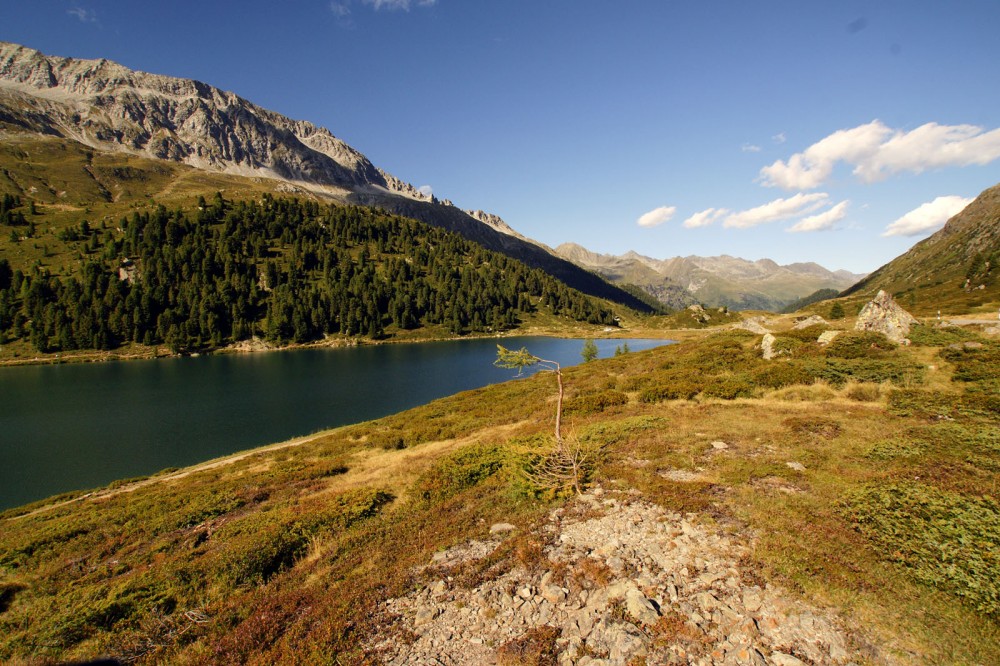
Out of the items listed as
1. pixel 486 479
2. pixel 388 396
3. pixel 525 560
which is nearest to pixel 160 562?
pixel 486 479

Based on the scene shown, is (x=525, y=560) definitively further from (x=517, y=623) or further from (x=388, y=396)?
(x=388, y=396)

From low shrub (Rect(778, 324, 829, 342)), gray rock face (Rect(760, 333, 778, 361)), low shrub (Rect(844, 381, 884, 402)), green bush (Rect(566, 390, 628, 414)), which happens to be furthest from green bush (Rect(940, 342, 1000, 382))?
green bush (Rect(566, 390, 628, 414))

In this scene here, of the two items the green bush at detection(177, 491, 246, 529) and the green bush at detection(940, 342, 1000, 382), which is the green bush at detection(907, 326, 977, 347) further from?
the green bush at detection(177, 491, 246, 529)

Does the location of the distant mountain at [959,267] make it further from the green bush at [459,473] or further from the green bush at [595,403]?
the green bush at [459,473]

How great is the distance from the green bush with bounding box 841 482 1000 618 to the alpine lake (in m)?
51.2

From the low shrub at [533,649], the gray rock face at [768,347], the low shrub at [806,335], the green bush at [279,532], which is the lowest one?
the green bush at [279,532]

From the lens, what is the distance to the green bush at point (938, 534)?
823 cm

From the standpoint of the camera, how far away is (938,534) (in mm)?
9422

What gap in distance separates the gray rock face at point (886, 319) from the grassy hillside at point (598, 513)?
4.28m

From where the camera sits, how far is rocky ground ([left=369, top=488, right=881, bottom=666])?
305 inches

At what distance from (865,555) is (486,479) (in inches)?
523

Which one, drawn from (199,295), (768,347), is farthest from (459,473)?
(199,295)

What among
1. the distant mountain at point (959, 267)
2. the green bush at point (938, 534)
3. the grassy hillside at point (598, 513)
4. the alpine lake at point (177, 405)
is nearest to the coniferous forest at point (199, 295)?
the alpine lake at point (177, 405)

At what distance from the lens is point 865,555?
9812 millimetres
